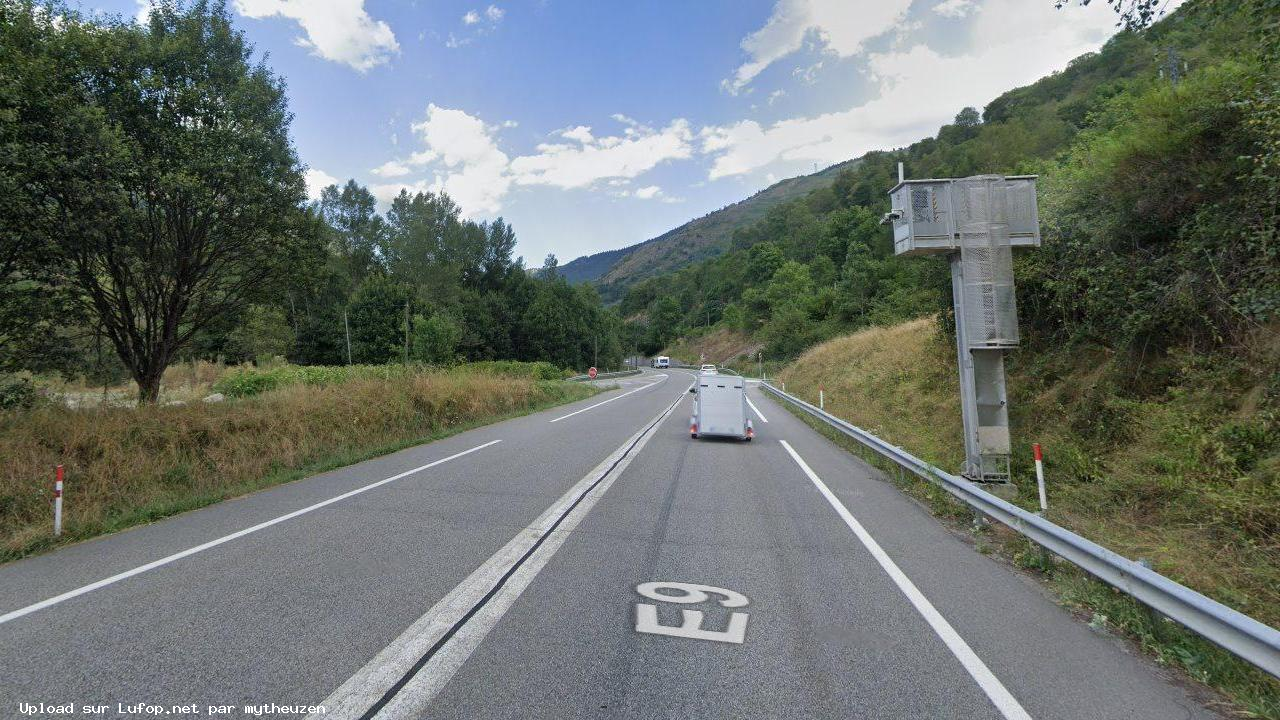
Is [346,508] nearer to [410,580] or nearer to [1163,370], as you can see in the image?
[410,580]

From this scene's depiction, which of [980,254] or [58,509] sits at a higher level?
[980,254]

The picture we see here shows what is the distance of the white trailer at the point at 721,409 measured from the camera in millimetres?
13586

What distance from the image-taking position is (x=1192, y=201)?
7852 mm

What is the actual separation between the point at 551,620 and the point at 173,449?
8687 mm

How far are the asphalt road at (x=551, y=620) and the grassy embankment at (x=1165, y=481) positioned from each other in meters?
0.39

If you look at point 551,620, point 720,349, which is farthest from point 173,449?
point 720,349

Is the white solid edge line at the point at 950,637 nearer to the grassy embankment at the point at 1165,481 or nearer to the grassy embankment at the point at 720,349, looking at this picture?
the grassy embankment at the point at 1165,481

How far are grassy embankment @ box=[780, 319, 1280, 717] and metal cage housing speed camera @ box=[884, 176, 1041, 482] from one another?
1.21 metres

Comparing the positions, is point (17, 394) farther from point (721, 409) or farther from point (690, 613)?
point (721, 409)

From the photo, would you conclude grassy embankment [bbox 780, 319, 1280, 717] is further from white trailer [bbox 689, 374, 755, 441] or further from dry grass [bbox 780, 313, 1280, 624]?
white trailer [bbox 689, 374, 755, 441]

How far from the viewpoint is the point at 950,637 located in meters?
3.74

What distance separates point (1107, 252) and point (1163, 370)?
230cm

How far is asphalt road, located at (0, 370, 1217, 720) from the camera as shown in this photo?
2.96m

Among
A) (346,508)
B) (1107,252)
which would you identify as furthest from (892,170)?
(346,508)
